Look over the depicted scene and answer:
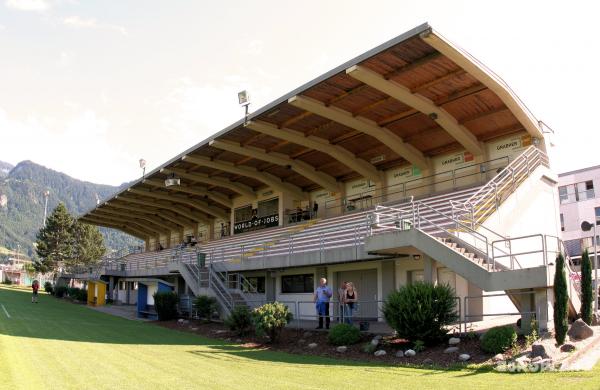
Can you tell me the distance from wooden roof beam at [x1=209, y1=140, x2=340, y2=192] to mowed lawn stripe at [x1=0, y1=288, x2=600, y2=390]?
1257 centimetres

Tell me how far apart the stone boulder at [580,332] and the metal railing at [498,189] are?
154 inches

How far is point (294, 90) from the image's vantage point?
21.9 metres

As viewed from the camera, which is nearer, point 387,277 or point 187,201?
point 387,277

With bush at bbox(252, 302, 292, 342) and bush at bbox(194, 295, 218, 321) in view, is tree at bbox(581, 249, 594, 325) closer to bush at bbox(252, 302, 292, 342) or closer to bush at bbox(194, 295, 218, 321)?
bush at bbox(252, 302, 292, 342)

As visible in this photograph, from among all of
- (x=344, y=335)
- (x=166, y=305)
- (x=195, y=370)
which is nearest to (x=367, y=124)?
(x=344, y=335)

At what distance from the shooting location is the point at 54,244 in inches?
3260

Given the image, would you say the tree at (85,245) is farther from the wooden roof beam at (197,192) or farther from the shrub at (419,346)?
the shrub at (419,346)

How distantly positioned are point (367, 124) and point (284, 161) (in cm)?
721

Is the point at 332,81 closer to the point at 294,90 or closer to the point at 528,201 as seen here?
the point at 294,90

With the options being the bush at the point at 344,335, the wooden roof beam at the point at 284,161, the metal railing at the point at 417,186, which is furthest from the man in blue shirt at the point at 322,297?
the wooden roof beam at the point at 284,161

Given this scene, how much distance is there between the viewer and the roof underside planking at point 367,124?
19.2m

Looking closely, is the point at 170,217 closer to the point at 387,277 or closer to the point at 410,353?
the point at 387,277

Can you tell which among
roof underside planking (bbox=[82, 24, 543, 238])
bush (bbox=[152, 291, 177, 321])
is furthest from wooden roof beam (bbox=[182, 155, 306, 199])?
bush (bbox=[152, 291, 177, 321])

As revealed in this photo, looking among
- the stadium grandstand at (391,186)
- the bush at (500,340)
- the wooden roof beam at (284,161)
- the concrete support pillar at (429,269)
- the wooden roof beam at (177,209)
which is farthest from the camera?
the wooden roof beam at (177,209)
